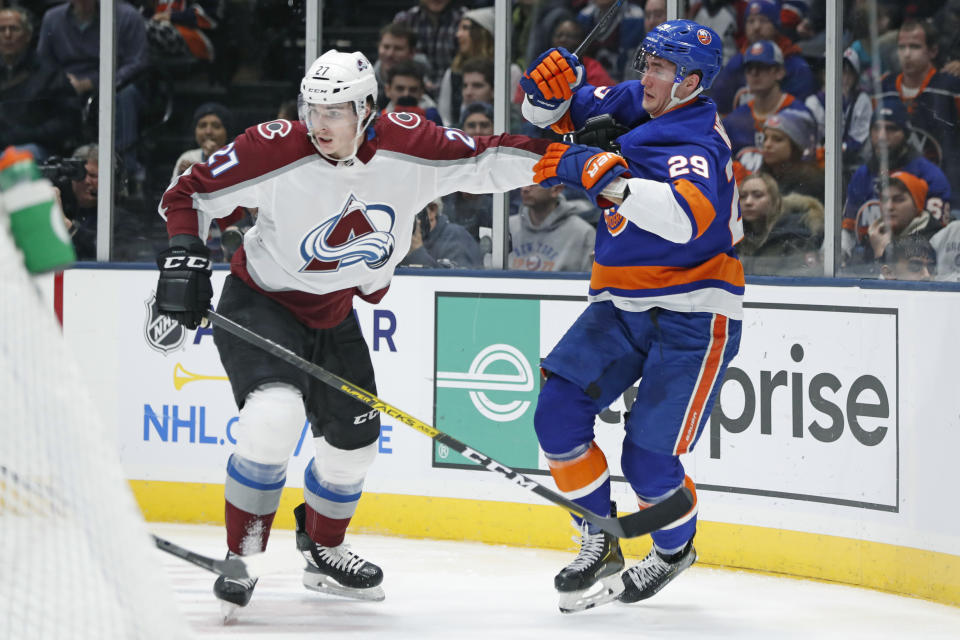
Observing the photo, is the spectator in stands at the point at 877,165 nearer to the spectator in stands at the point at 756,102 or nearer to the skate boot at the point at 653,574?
the spectator in stands at the point at 756,102

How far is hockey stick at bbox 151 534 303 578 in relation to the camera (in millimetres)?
2932

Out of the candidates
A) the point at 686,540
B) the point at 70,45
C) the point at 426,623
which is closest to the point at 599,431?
the point at 686,540

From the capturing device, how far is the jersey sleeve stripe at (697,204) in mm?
3014

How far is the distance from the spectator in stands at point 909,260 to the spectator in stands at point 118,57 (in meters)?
2.69

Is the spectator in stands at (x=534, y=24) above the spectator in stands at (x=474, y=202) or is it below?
above

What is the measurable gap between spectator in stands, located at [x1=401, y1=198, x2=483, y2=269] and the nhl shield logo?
0.82m

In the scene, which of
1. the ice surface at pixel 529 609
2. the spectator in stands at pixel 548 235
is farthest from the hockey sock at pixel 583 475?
the spectator in stands at pixel 548 235

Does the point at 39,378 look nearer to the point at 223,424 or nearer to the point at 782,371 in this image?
the point at 782,371

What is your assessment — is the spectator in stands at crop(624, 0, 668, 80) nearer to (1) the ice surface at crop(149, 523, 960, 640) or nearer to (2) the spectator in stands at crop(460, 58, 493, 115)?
(2) the spectator in stands at crop(460, 58, 493, 115)

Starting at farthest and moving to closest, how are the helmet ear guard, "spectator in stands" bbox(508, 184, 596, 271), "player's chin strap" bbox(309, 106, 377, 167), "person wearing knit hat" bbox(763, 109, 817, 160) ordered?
"spectator in stands" bbox(508, 184, 596, 271) < "person wearing knit hat" bbox(763, 109, 817, 160) < "player's chin strap" bbox(309, 106, 377, 167) < the helmet ear guard

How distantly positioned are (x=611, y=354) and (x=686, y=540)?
52cm

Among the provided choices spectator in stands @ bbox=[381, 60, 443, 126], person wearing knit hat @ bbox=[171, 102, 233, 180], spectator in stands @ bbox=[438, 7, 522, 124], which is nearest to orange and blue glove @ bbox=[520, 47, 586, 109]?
spectator in stands @ bbox=[438, 7, 522, 124]

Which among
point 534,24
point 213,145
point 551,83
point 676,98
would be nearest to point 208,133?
point 213,145

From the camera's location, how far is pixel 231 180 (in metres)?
3.20
